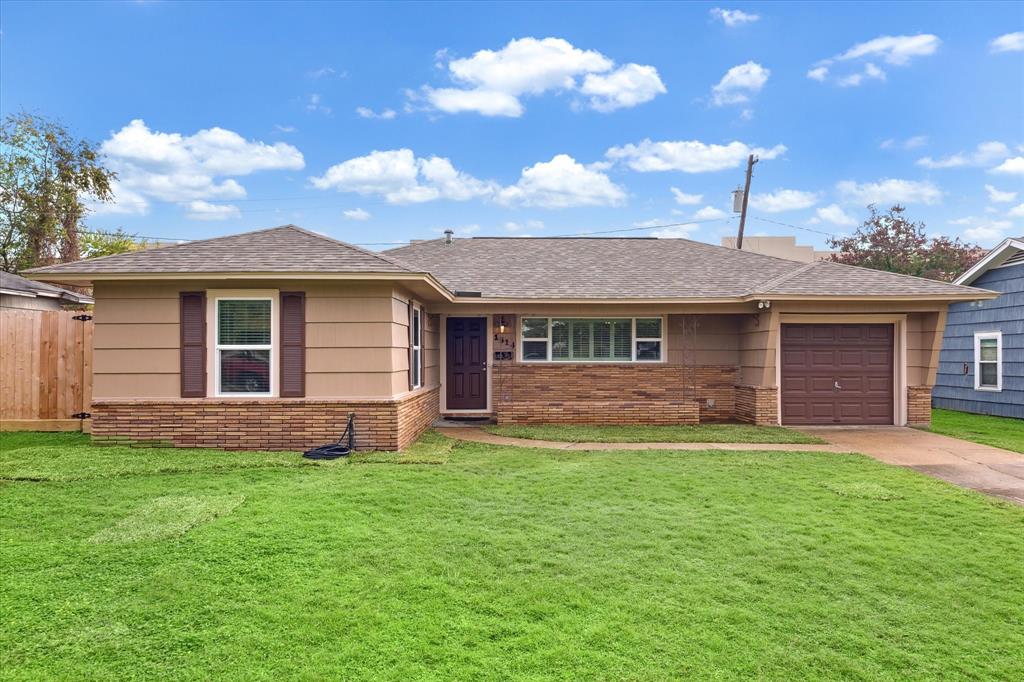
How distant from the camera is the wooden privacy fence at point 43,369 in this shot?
9055mm

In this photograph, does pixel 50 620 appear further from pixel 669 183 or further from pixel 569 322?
pixel 669 183

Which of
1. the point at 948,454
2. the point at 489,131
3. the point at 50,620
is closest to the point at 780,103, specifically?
the point at 489,131

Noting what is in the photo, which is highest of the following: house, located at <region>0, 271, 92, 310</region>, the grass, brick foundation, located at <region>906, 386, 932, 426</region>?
house, located at <region>0, 271, 92, 310</region>

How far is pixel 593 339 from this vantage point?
1176cm

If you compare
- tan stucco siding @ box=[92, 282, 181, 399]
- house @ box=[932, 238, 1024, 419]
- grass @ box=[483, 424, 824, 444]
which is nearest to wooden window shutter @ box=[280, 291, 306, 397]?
tan stucco siding @ box=[92, 282, 181, 399]

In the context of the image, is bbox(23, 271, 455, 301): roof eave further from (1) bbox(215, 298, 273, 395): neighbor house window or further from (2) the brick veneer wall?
(2) the brick veneer wall

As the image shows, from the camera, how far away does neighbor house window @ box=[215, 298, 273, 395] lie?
783 cm

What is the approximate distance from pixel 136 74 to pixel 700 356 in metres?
20.0

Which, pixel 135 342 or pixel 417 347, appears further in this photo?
pixel 417 347

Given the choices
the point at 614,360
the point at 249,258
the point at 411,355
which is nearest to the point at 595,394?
the point at 614,360

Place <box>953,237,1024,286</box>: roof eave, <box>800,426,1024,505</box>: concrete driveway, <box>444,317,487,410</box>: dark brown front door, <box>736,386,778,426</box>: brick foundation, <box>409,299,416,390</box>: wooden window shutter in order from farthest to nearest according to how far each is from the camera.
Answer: <box>953,237,1024,286</box>: roof eave
<box>444,317,487,410</box>: dark brown front door
<box>736,386,778,426</box>: brick foundation
<box>409,299,416,390</box>: wooden window shutter
<box>800,426,1024,505</box>: concrete driveway

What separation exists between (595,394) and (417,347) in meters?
3.83

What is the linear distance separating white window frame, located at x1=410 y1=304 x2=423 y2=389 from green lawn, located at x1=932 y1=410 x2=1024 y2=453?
31.7 ft

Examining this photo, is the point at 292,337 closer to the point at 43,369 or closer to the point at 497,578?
the point at 43,369
